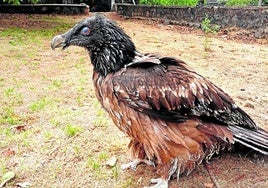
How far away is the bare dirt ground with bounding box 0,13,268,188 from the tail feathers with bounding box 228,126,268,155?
300 mm

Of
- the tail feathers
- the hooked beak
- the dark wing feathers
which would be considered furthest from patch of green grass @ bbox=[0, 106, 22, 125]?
the tail feathers

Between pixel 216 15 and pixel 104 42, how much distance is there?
11.0 m

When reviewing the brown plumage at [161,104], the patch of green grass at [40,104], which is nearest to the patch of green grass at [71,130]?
the patch of green grass at [40,104]

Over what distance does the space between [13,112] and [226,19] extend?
32.2ft

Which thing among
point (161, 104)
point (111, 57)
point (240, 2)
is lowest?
point (161, 104)

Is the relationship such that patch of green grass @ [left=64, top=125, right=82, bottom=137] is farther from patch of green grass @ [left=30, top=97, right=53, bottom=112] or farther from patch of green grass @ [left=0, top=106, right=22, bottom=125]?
patch of green grass @ [left=30, top=97, right=53, bottom=112]

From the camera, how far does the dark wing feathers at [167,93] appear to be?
3033mm

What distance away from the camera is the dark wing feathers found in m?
3.03

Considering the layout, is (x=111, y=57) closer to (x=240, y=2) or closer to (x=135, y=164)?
(x=135, y=164)

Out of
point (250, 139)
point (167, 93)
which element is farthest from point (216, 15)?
point (167, 93)

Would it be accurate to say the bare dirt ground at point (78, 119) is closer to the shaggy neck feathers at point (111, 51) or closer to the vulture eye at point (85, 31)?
the shaggy neck feathers at point (111, 51)

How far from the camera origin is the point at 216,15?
13.4 metres

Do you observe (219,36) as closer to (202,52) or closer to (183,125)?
(202,52)

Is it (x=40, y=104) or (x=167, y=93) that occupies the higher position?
(x=167, y=93)
